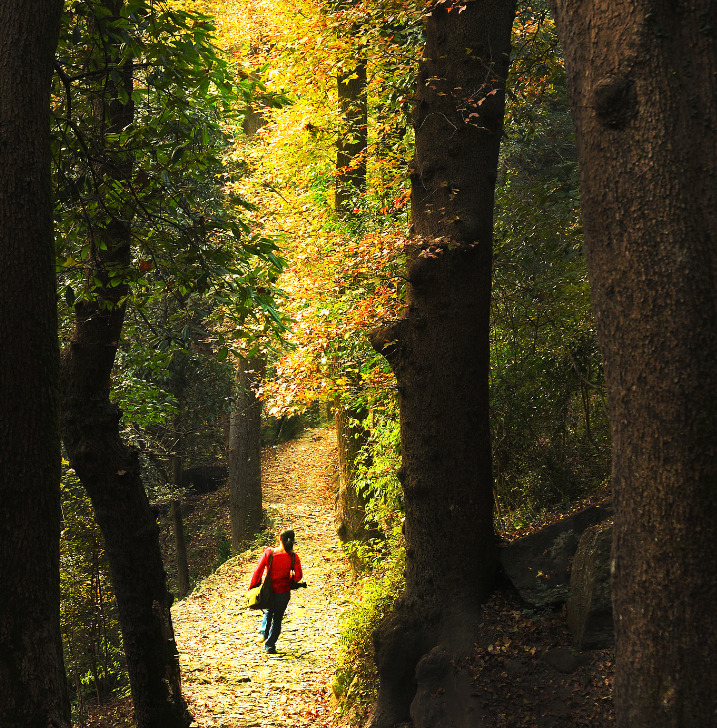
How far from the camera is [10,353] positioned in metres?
3.32

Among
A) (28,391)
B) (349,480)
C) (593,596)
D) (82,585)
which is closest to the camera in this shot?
(28,391)

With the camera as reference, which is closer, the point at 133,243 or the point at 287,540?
the point at 133,243

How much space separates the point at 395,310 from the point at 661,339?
4.38 m

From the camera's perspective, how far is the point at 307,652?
1062cm

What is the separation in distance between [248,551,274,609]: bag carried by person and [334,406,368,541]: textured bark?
2395 mm

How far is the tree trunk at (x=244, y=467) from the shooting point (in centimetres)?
1836

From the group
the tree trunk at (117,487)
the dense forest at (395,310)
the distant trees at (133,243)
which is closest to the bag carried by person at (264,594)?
the dense forest at (395,310)

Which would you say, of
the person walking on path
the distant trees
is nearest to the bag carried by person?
the person walking on path

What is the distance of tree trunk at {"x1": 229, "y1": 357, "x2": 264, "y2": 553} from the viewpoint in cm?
1836

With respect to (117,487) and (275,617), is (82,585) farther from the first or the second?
(117,487)

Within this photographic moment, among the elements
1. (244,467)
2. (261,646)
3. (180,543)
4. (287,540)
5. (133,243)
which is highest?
(133,243)

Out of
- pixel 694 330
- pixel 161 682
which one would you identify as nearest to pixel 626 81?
pixel 694 330

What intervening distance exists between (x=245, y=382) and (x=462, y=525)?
42.7ft

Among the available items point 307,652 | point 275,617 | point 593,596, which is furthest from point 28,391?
point 307,652
